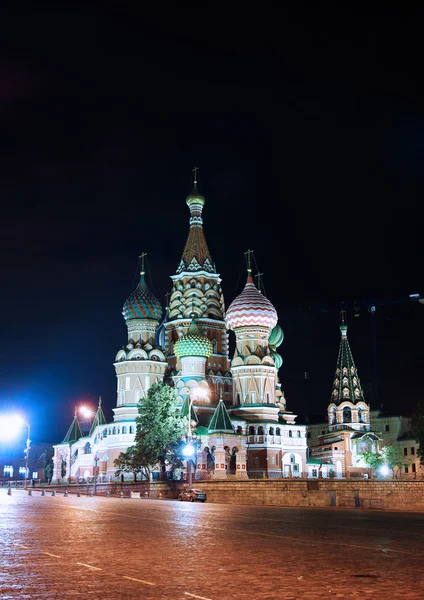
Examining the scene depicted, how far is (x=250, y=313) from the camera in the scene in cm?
6994

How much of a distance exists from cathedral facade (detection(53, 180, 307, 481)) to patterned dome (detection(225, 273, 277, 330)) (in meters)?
0.10

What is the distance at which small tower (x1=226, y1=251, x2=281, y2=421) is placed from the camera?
67.6 metres

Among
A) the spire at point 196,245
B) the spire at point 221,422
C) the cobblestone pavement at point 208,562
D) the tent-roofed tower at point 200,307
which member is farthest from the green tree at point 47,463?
the cobblestone pavement at point 208,562

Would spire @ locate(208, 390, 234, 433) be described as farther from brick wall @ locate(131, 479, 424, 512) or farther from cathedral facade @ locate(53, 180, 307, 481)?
brick wall @ locate(131, 479, 424, 512)

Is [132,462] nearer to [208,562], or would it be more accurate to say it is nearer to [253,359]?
[253,359]

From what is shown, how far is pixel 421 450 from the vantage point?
51094 millimetres

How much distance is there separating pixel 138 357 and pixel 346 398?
26.7 m

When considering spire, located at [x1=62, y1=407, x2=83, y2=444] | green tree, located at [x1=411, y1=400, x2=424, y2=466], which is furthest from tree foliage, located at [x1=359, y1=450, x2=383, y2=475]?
spire, located at [x1=62, y1=407, x2=83, y2=444]

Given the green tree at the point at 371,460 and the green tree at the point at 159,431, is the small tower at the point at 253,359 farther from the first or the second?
the green tree at the point at 159,431

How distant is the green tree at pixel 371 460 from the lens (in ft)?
253

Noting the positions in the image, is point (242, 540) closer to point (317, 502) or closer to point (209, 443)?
point (317, 502)

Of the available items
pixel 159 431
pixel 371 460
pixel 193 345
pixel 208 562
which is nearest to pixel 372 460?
pixel 371 460

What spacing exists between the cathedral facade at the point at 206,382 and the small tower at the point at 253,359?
3.6 inches

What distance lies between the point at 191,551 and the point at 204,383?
185 ft
